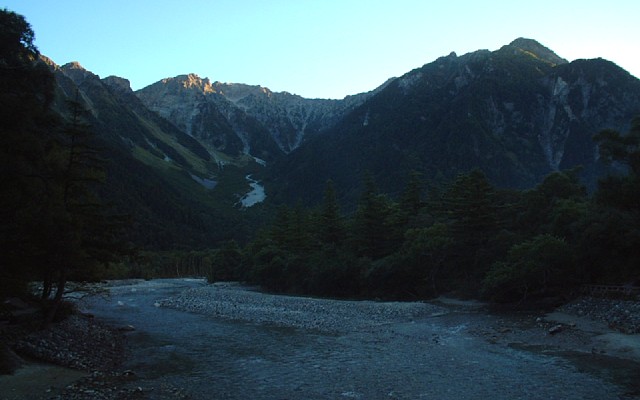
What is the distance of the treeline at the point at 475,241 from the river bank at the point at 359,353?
4.96 m

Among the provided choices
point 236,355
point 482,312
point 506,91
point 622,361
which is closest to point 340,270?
point 482,312

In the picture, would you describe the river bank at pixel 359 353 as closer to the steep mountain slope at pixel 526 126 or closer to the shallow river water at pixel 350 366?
the shallow river water at pixel 350 366

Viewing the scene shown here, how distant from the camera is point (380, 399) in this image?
15.7 metres

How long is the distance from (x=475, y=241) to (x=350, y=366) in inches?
1512

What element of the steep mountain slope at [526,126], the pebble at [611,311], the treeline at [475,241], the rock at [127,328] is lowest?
the rock at [127,328]

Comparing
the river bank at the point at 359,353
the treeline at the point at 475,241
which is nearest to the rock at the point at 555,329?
the river bank at the point at 359,353

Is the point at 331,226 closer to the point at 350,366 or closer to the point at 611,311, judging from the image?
the point at 611,311

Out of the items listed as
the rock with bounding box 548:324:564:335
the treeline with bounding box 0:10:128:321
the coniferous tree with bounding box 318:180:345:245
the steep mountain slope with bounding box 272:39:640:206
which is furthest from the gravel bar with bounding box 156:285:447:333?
the steep mountain slope with bounding box 272:39:640:206

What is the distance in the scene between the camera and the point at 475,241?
54.8 m

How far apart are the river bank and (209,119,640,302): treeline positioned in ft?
16.3

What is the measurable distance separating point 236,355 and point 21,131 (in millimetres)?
14014

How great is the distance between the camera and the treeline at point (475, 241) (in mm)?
35656

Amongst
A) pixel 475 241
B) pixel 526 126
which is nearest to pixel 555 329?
pixel 475 241

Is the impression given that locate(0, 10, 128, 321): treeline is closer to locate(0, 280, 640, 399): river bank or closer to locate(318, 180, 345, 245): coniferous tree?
locate(0, 280, 640, 399): river bank
